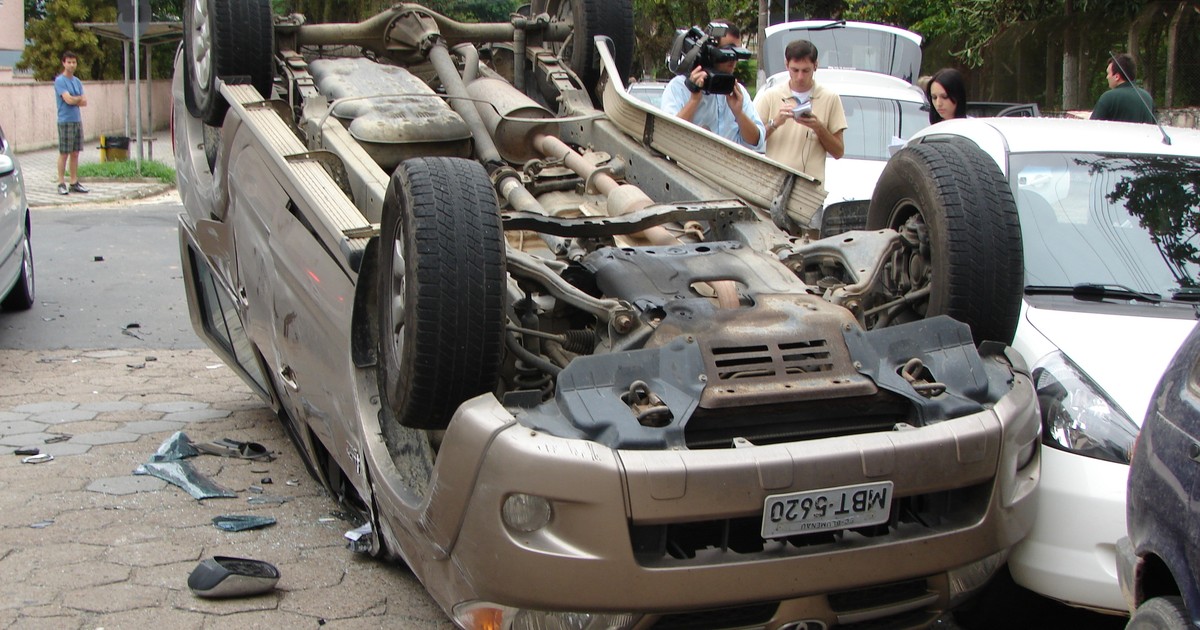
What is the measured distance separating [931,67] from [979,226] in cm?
2110

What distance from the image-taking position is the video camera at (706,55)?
6451 mm

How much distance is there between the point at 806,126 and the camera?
23.8 ft

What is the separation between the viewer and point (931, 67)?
23.9 m

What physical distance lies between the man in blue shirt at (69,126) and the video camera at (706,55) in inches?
481

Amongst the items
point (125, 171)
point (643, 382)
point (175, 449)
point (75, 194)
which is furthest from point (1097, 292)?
point (125, 171)

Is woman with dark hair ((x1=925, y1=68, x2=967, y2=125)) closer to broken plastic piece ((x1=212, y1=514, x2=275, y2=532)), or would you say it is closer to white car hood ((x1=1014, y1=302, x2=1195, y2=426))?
white car hood ((x1=1014, y1=302, x2=1195, y2=426))

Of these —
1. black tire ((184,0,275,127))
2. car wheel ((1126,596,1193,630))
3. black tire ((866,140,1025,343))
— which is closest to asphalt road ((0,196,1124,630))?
black tire ((866,140,1025,343))

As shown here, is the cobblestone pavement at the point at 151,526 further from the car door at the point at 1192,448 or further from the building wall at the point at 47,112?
the building wall at the point at 47,112

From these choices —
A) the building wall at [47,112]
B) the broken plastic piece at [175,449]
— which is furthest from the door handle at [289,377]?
the building wall at [47,112]

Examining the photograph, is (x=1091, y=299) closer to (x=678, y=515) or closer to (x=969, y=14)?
(x=678, y=515)

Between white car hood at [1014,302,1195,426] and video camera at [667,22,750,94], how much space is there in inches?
99.1

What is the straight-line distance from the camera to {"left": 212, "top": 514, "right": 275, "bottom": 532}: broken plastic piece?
480cm

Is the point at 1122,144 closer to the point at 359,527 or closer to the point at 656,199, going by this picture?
the point at 656,199

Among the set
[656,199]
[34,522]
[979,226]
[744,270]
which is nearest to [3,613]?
[34,522]
